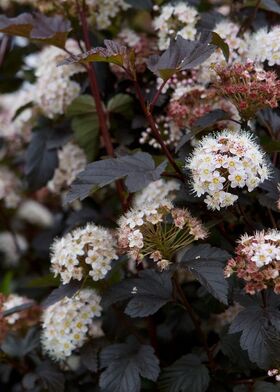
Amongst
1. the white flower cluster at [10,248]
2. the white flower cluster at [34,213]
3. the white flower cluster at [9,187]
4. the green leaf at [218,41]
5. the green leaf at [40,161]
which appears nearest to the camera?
the green leaf at [218,41]

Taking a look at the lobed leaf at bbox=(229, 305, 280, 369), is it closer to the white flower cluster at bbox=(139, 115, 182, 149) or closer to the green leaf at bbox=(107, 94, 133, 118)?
the white flower cluster at bbox=(139, 115, 182, 149)

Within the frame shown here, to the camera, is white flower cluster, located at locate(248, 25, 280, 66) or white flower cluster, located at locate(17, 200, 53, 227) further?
white flower cluster, located at locate(17, 200, 53, 227)

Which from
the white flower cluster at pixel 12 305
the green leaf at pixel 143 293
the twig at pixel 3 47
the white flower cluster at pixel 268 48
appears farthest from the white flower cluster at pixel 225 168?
the twig at pixel 3 47

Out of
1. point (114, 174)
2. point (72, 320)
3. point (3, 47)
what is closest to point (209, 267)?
point (114, 174)

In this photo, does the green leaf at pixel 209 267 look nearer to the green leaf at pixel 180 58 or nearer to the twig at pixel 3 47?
the green leaf at pixel 180 58

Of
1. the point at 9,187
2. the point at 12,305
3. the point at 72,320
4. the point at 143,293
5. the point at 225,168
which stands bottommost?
the point at 9,187

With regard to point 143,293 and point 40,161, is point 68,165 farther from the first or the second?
point 143,293

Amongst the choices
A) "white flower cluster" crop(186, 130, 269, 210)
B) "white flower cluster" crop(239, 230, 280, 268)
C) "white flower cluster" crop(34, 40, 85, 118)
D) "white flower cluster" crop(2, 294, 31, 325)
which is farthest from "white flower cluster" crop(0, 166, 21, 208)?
"white flower cluster" crop(239, 230, 280, 268)
